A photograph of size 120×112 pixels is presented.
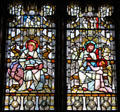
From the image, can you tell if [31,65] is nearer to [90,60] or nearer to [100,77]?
[90,60]

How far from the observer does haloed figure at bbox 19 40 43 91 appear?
5973 millimetres

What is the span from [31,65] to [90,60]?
126 cm

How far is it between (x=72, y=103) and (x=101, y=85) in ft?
2.36

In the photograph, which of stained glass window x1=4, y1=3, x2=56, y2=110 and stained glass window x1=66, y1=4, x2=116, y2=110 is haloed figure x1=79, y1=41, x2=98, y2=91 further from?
stained glass window x1=4, y1=3, x2=56, y2=110

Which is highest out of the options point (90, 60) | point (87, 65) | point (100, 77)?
point (90, 60)

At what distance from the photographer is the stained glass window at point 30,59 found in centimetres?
589

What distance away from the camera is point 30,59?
6164 millimetres

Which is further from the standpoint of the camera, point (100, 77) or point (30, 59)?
point (30, 59)

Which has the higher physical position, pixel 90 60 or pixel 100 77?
pixel 90 60

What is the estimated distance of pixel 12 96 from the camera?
233 inches

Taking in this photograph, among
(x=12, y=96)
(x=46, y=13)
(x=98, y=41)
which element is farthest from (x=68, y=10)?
(x=12, y=96)

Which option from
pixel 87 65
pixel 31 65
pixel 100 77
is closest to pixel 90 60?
pixel 87 65

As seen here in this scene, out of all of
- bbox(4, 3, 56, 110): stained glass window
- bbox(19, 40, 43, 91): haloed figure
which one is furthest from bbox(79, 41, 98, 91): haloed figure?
bbox(19, 40, 43, 91): haloed figure

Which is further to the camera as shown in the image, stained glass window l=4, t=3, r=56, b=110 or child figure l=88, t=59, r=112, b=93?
child figure l=88, t=59, r=112, b=93
